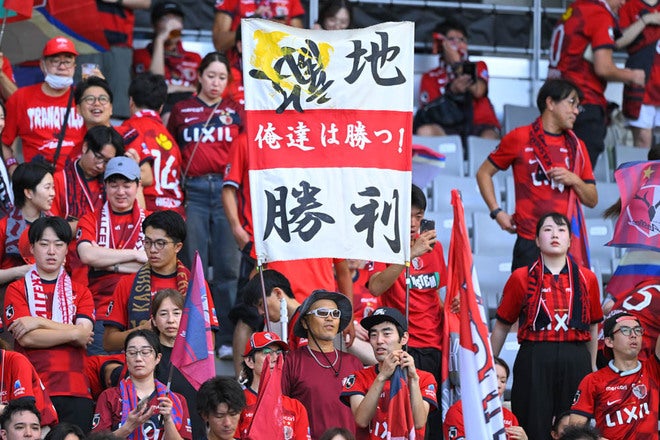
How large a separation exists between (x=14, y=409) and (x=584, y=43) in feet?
20.4

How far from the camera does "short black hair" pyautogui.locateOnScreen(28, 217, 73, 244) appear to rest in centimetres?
915

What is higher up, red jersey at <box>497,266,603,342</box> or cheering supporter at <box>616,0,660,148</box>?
cheering supporter at <box>616,0,660,148</box>

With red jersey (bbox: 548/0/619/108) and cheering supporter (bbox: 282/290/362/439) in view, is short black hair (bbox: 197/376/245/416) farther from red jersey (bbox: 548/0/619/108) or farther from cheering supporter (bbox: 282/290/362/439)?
red jersey (bbox: 548/0/619/108)

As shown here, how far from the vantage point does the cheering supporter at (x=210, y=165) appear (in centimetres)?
1120

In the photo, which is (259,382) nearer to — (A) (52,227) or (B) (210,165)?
(A) (52,227)

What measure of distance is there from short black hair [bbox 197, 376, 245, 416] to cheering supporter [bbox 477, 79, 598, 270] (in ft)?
9.63

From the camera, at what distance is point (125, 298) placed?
923cm

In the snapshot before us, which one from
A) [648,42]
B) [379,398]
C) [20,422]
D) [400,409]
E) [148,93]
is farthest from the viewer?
[648,42]

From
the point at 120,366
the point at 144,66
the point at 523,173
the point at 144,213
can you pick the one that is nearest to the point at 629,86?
the point at 523,173

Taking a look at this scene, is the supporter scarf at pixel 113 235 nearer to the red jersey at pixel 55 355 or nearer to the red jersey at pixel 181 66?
the red jersey at pixel 55 355

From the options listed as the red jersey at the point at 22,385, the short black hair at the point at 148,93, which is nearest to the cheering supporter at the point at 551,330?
the red jersey at the point at 22,385

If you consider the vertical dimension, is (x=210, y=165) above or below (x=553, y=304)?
above

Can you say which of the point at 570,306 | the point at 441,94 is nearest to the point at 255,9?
the point at 441,94

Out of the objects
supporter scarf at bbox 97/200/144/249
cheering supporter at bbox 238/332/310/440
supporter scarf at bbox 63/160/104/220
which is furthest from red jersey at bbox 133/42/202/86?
cheering supporter at bbox 238/332/310/440
